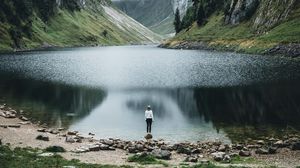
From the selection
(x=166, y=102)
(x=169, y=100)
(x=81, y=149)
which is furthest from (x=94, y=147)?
(x=169, y=100)

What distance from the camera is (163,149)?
45.1 m

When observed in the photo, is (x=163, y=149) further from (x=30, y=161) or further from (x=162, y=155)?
(x=30, y=161)

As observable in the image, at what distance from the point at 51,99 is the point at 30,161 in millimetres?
44884

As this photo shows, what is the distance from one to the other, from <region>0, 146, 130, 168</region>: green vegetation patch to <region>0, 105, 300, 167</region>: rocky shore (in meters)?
1.67

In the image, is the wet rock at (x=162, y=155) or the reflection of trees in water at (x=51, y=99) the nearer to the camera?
the wet rock at (x=162, y=155)

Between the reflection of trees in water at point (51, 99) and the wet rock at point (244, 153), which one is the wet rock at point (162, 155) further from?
the reflection of trees in water at point (51, 99)

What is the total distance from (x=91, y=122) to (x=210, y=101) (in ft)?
74.5

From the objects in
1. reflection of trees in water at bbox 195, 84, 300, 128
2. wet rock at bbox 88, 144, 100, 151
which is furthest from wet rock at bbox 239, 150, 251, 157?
reflection of trees in water at bbox 195, 84, 300, 128

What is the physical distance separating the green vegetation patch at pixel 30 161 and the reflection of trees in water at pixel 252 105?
28.0 metres

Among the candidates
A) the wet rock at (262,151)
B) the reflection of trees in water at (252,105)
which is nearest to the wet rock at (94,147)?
the wet rock at (262,151)

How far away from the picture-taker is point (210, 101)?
76.2 m

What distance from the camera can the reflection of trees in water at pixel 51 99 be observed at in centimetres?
6638

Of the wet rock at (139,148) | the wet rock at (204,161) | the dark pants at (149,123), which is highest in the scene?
the dark pants at (149,123)

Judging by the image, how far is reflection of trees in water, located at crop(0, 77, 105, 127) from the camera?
66.4 m
